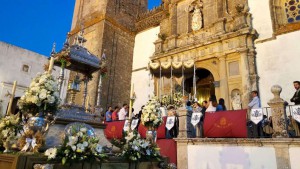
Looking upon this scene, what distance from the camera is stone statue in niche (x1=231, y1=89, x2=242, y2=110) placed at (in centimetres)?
1016

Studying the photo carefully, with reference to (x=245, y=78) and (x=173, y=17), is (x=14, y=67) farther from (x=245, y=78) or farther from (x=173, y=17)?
(x=245, y=78)

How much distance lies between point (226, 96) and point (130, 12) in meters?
11.0

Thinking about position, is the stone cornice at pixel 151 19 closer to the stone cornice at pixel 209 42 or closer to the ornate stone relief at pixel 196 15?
the ornate stone relief at pixel 196 15

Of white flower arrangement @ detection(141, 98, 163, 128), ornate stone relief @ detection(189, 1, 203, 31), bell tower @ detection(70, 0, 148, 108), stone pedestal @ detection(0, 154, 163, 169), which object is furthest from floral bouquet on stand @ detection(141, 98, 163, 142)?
ornate stone relief @ detection(189, 1, 203, 31)

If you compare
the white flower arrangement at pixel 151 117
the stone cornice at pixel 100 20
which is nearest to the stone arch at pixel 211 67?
the white flower arrangement at pixel 151 117

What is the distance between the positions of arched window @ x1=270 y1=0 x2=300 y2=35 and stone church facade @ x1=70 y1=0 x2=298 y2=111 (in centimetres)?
5

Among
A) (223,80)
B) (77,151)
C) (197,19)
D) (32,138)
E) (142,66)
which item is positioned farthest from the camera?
Result: (142,66)

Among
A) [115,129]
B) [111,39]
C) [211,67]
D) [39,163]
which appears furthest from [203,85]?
[39,163]

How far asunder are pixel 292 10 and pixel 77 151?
1223 cm

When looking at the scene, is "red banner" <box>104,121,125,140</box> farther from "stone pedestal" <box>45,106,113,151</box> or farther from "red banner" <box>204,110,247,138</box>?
"red banner" <box>204,110,247,138</box>

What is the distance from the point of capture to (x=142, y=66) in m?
15.6

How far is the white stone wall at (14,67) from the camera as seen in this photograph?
566 inches

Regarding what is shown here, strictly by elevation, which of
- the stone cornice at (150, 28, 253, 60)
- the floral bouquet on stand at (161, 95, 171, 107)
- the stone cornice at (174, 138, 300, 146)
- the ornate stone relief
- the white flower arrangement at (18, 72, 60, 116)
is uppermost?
the ornate stone relief

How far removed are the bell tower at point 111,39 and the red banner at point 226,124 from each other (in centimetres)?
828
